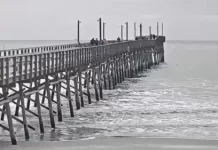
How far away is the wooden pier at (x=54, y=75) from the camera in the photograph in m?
20.2

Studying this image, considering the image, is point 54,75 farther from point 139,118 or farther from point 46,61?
point 139,118

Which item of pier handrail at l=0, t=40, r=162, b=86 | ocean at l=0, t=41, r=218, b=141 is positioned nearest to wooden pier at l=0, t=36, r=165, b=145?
pier handrail at l=0, t=40, r=162, b=86

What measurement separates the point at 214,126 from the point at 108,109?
27.6ft

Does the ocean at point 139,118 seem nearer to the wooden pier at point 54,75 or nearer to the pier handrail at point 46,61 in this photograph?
the wooden pier at point 54,75

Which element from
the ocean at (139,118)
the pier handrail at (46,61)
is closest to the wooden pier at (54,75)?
the pier handrail at (46,61)

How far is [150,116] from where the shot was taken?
90.4ft

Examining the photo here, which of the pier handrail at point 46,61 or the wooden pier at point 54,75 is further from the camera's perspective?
the wooden pier at point 54,75

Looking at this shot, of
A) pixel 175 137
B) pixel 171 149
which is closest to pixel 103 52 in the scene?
pixel 175 137

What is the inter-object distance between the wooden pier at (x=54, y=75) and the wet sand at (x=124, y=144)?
31.7 inches

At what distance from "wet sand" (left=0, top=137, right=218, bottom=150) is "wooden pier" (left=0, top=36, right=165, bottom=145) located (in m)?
0.80

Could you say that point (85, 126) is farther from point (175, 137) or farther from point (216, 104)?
point (216, 104)

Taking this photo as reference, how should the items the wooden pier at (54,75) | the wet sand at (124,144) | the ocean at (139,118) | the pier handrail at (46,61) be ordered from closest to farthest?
the wet sand at (124,144) < the pier handrail at (46,61) < the wooden pier at (54,75) < the ocean at (139,118)

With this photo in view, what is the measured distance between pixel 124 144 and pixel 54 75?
853 cm

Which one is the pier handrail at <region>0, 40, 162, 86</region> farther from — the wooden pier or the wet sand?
the wet sand
